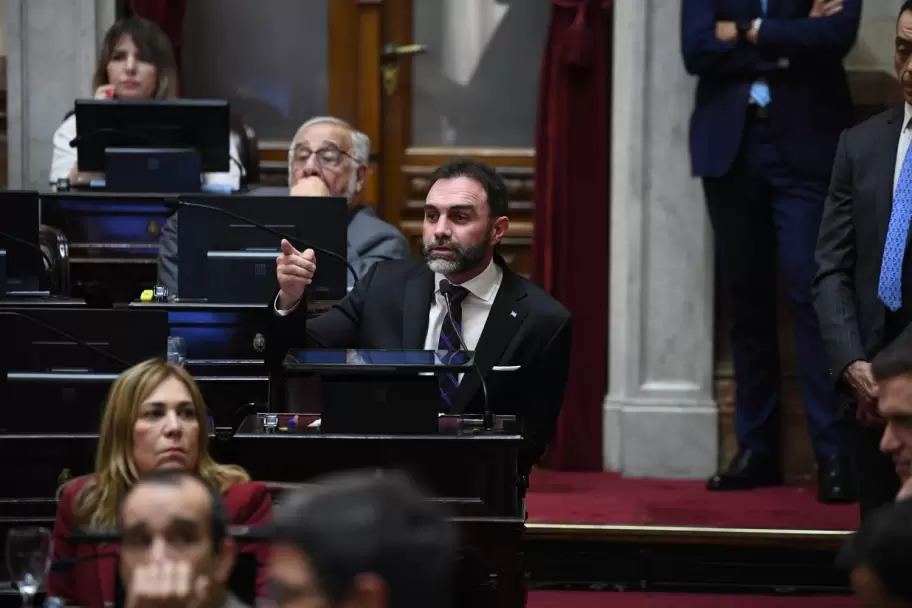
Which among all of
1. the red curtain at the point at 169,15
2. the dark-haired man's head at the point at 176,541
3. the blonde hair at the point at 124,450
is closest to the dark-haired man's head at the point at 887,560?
the dark-haired man's head at the point at 176,541

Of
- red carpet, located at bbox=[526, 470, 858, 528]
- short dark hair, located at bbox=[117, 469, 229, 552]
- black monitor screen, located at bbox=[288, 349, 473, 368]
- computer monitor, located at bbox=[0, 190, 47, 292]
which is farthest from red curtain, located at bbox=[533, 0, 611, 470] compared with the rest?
short dark hair, located at bbox=[117, 469, 229, 552]

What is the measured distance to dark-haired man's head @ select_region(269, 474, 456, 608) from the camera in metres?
1.67

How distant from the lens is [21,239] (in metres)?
4.71

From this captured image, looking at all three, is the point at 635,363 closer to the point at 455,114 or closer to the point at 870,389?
the point at 455,114

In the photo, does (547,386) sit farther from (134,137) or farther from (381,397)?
(134,137)

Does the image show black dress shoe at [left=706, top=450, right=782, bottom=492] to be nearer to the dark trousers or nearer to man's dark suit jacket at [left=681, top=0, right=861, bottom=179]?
the dark trousers

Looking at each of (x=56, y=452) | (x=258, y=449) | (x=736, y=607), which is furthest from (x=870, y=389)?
(x=56, y=452)

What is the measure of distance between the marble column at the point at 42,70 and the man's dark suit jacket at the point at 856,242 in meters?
3.19

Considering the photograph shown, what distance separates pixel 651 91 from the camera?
630 cm

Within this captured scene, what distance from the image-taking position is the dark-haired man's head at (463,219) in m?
4.54

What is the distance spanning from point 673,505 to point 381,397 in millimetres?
2144

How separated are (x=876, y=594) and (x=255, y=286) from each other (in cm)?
294

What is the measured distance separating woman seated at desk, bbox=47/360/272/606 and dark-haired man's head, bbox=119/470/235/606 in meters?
0.85

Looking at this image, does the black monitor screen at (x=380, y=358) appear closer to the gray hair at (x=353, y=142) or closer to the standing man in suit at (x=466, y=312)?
the standing man in suit at (x=466, y=312)
